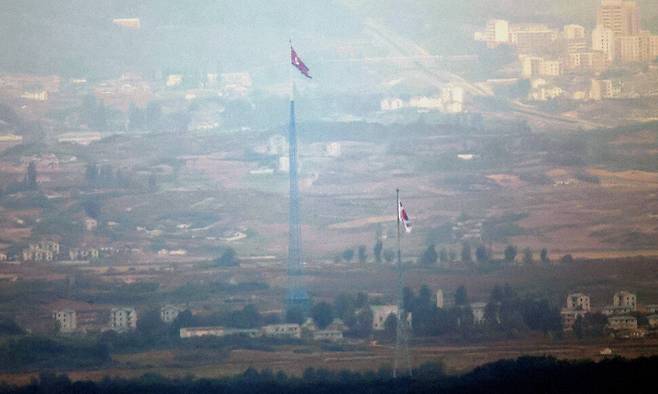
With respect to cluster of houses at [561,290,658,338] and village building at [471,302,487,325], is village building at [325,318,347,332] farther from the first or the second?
cluster of houses at [561,290,658,338]

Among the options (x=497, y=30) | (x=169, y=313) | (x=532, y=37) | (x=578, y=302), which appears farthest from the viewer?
(x=532, y=37)

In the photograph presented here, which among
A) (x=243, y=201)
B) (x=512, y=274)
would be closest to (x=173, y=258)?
(x=243, y=201)

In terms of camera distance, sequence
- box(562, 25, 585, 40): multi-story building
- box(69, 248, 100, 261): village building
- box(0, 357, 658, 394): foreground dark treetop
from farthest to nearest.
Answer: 1. box(562, 25, 585, 40): multi-story building
2. box(69, 248, 100, 261): village building
3. box(0, 357, 658, 394): foreground dark treetop

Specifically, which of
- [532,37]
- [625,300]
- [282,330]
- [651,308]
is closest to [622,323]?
[651,308]

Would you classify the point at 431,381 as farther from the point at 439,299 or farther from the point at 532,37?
the point at 532,37

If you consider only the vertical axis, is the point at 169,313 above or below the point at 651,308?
above

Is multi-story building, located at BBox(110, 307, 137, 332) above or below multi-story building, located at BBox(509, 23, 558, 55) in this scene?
below

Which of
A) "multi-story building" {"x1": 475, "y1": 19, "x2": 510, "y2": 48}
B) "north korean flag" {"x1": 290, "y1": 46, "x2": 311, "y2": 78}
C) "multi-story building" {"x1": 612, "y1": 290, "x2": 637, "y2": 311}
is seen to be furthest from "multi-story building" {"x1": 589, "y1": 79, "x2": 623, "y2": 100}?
"north korean flag" {"x1": 290, "y1": 46, "x2": 311, "y2": 78}

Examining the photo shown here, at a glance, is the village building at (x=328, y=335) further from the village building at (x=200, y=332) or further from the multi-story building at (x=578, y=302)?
the multi-story building at (x=578, y=302)
